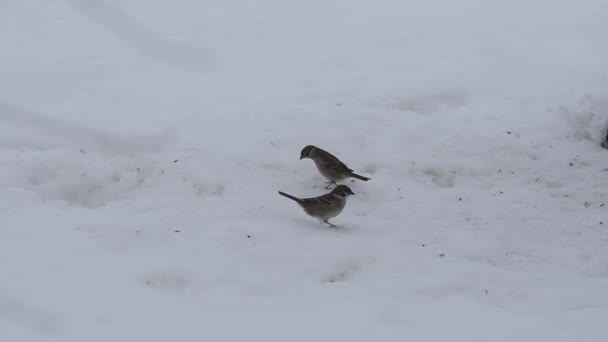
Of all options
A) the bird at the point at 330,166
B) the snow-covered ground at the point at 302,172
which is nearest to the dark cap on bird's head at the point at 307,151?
the bird at the point at 330,166

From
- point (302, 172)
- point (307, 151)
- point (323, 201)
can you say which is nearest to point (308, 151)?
point (307, 151)

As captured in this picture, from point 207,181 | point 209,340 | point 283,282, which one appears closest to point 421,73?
point 207,181

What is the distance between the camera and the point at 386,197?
751cm

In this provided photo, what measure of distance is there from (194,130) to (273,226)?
8.38 ft

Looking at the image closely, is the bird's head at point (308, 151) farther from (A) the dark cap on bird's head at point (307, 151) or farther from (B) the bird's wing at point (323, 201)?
(B) the bird's wing at point (323, 201)

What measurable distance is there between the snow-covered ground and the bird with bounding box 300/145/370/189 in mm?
239

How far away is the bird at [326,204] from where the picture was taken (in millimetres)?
6785

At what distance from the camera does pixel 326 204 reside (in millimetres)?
6770

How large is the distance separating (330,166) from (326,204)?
2.97 feet

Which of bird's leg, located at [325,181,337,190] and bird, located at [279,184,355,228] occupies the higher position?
bird, located at [279,184,355,228]

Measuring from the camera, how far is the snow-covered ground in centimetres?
509

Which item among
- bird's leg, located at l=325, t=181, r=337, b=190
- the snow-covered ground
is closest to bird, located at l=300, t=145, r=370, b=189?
bird's leg, located at l=325, t=181, r=337, b=190

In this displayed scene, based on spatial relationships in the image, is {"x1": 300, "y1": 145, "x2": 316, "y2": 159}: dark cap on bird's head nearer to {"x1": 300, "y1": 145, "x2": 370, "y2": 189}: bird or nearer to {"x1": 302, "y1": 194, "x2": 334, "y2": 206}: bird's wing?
{"x1": 300, "y1": 145, "x2": 370, "y2": 189}: bird

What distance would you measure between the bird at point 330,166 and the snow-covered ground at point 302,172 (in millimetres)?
239
